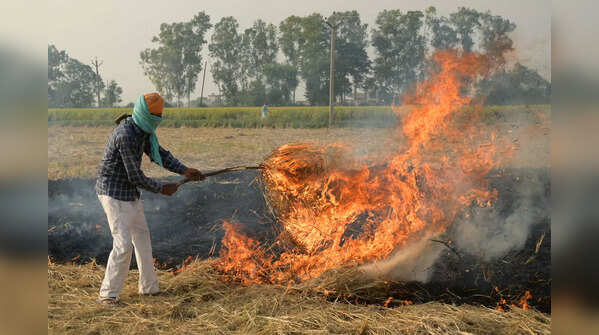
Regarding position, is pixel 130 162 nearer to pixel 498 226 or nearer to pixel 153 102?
pixel 153 102

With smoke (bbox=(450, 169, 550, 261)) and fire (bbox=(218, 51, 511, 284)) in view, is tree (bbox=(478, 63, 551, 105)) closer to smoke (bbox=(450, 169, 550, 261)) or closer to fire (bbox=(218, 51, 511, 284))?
smoke (bbox=(450, 169, 550, 261))

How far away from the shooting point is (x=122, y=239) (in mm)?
4016

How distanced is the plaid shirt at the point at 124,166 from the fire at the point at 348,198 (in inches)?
54.8

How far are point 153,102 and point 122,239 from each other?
130cm

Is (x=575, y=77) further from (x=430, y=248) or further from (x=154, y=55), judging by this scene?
(x=154, y=55)

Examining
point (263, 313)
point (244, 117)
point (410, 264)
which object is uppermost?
point (244, 117)

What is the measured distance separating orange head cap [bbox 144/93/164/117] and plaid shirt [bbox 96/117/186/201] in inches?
9.1

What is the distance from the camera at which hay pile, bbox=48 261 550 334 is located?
3.70 meters

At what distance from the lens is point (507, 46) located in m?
7.21

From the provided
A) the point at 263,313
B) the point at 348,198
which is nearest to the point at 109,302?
the point at 263,313

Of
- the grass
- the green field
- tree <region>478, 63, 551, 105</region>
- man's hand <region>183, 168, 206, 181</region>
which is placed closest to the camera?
man's hand <region>183, 168, 206, 181</region>

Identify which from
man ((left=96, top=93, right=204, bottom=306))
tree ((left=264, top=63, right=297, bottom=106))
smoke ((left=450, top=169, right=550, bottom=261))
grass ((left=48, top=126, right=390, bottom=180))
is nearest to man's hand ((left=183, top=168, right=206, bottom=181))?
man ((left=96, top=93, right=204, bottom=306))

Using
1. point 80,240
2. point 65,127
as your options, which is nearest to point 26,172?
point 80,240

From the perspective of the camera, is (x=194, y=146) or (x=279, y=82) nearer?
(x=194, y=146)
